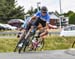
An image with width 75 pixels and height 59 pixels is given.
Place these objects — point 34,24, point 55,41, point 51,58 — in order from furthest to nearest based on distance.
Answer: point 55,41 < point 34,24 < point 51,58

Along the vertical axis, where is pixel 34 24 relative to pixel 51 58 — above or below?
above

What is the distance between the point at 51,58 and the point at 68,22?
63776mm

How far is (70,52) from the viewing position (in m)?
12.8

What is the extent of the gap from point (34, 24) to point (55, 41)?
9.84 meters

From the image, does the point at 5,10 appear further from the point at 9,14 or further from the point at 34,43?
the point at 34,43

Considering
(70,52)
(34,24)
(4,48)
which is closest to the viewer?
(70,52)

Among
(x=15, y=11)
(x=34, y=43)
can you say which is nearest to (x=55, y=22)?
(x=15, y=11)

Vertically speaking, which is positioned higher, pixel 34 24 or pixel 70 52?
pixel 34 24

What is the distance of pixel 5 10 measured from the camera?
7825cm

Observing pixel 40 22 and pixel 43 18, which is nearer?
pixel 43 18

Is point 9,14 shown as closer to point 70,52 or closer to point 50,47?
point 50,47

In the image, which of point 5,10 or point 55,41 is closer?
point 55,41

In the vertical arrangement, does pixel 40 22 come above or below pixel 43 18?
below

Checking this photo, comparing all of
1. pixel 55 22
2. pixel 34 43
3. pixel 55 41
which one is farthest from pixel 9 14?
pixel 34 43
